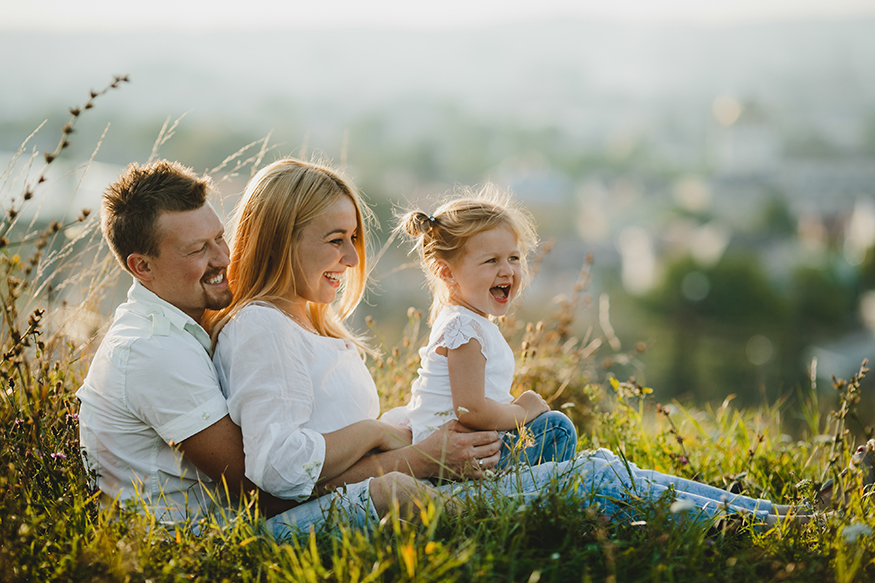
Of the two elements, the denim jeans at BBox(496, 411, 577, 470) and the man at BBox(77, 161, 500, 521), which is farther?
the denim jeans at BBox(496, 411, 577, 470)

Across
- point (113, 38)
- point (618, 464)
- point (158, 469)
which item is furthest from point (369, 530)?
point (113, 38)

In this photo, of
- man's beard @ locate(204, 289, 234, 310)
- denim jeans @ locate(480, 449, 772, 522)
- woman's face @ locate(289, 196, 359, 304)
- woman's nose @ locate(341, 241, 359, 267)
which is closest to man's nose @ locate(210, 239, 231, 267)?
man's beard @ locate(204, 289, 234, 310)

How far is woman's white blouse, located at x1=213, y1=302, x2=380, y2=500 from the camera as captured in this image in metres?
1.97

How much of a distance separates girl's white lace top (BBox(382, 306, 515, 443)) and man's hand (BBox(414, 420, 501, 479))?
9cm

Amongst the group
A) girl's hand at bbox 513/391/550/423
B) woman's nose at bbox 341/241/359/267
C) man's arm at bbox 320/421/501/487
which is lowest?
man's arm at bbox 320/421/501/487

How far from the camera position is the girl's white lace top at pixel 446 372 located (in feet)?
7.81

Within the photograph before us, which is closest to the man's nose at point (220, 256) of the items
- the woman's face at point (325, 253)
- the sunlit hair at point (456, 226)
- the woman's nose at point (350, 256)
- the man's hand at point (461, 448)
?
the woman's face at point (325, 253)

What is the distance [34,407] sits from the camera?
7.48ft

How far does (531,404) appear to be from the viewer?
2475 millimetres

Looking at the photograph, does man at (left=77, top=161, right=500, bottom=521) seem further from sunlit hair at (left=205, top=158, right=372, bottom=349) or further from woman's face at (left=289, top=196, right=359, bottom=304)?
woman's face at (left=289, top=196, right=359, bottom=304)

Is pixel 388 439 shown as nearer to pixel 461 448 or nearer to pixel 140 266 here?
pixel 461 448

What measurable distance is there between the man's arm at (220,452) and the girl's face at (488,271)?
3.24 feet

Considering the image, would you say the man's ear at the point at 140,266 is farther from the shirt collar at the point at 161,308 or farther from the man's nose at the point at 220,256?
the man's nose at the point at 220,256

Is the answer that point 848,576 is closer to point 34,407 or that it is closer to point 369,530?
point 369,530
